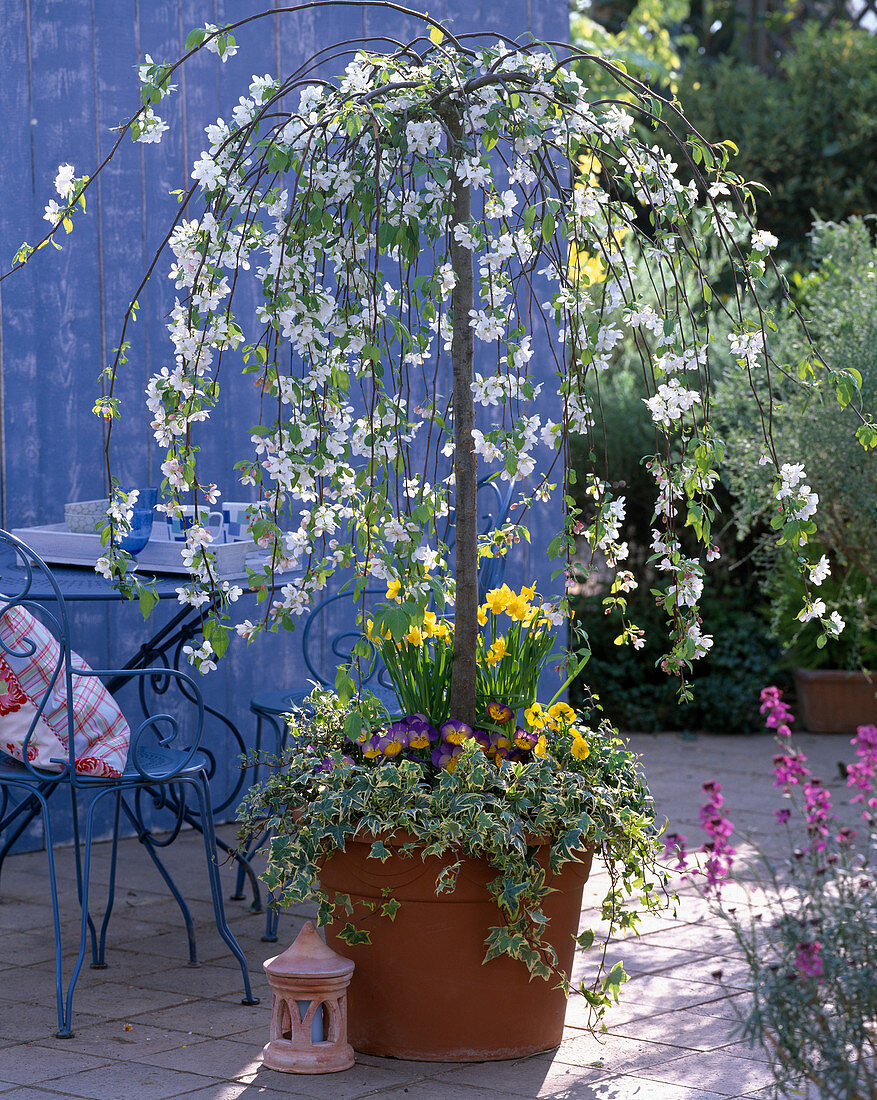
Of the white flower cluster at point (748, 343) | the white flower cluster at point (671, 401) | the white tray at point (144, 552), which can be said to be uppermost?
the white flower cluster at point (748, 343)

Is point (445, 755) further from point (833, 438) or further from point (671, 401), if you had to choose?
point (833, 438)

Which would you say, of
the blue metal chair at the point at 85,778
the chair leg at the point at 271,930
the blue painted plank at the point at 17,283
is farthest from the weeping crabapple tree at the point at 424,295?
the blue painted plank at the point at 17,283

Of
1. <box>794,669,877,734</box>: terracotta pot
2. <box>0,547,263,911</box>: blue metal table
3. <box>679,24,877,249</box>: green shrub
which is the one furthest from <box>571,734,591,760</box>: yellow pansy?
<box>679,24,877,249</box>: green shrub

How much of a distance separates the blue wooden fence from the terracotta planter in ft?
5.97

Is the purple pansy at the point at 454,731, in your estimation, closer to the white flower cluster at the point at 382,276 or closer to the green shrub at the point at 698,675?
the white flower cluster at the point at 382,276

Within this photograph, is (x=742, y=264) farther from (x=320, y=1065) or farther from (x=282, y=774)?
(x=320, y=1065)

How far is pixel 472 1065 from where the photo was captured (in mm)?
2559

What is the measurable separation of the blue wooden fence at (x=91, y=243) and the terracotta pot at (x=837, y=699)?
2.80 meters

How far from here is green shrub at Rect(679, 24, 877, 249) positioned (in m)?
7.93

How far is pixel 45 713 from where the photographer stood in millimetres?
2887

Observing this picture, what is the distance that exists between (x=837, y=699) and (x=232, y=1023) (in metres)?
3.98

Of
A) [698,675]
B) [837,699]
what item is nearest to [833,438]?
[837,699]

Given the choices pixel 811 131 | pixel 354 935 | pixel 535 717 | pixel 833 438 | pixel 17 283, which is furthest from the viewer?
pixel 811 131

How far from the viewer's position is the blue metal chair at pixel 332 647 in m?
3.43
